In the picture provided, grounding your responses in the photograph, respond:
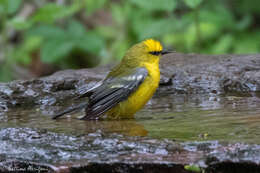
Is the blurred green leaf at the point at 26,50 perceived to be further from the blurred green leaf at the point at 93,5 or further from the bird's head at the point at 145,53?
the bird's head at the point at 145,53

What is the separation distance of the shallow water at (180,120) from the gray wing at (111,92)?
0.44 ft

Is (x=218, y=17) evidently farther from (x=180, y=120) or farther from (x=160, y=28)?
(x=180, y=120)

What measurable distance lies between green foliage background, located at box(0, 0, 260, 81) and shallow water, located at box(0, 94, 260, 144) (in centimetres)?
204

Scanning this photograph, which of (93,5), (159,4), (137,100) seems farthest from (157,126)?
(93,5)

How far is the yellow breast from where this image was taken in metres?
4.38

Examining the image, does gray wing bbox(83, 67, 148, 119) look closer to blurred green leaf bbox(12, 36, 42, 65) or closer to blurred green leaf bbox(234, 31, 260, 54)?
blurred green leaf bbox(234, 31, 260, 54)

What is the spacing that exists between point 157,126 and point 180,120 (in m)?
0.32

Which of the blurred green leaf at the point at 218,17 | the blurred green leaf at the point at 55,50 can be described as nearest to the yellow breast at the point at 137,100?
the blurred green leaf at the point at 55,50

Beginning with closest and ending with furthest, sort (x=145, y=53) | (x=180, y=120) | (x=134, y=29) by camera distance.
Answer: (x=180, y=120) → (x=145, y=53) → (x=134, y=29)

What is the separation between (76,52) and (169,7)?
4.24 m

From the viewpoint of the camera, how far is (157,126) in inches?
149

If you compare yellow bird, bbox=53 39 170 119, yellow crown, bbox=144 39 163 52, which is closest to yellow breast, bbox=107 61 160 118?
yellow bird, bbox=53 39 170 119

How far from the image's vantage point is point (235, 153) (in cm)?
274

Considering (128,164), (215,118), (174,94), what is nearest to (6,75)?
(174,94)
